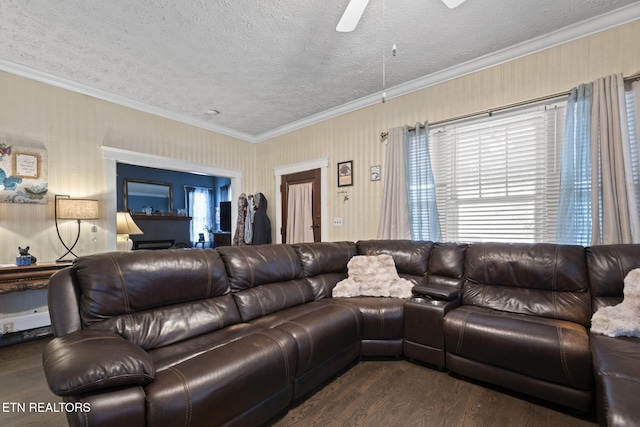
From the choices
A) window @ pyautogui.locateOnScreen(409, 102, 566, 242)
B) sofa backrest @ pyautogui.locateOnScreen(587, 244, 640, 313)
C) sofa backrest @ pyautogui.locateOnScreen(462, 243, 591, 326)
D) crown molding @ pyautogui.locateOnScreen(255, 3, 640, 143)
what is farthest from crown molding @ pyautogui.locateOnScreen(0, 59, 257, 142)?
sofa backrest @ pyautogui.locateOnScreen(587, 244, 640, 313)

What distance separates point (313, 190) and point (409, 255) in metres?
2.04

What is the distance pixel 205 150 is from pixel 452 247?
397cm

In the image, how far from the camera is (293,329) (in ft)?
6.06

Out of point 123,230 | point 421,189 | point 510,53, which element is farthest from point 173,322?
point 510,53

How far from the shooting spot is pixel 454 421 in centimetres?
168

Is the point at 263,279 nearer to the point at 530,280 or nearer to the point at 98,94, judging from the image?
the point at 530,280

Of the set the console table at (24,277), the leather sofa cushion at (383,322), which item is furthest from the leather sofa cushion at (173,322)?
the console table at (24,277)

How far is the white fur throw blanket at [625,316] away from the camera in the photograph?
5.70ft

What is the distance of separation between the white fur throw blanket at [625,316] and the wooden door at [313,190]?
3197mm

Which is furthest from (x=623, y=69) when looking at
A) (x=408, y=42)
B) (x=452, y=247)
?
(x=452, y=247)

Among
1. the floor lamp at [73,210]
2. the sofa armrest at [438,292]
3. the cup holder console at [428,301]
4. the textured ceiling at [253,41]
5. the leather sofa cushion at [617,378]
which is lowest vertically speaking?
the leather sofa cushion at [617,378]

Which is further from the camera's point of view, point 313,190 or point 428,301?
point 313,190

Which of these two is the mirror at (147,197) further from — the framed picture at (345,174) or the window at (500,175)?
the window at (500,175)

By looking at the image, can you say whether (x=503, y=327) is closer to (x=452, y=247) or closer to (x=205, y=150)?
(x=452, y=247)
